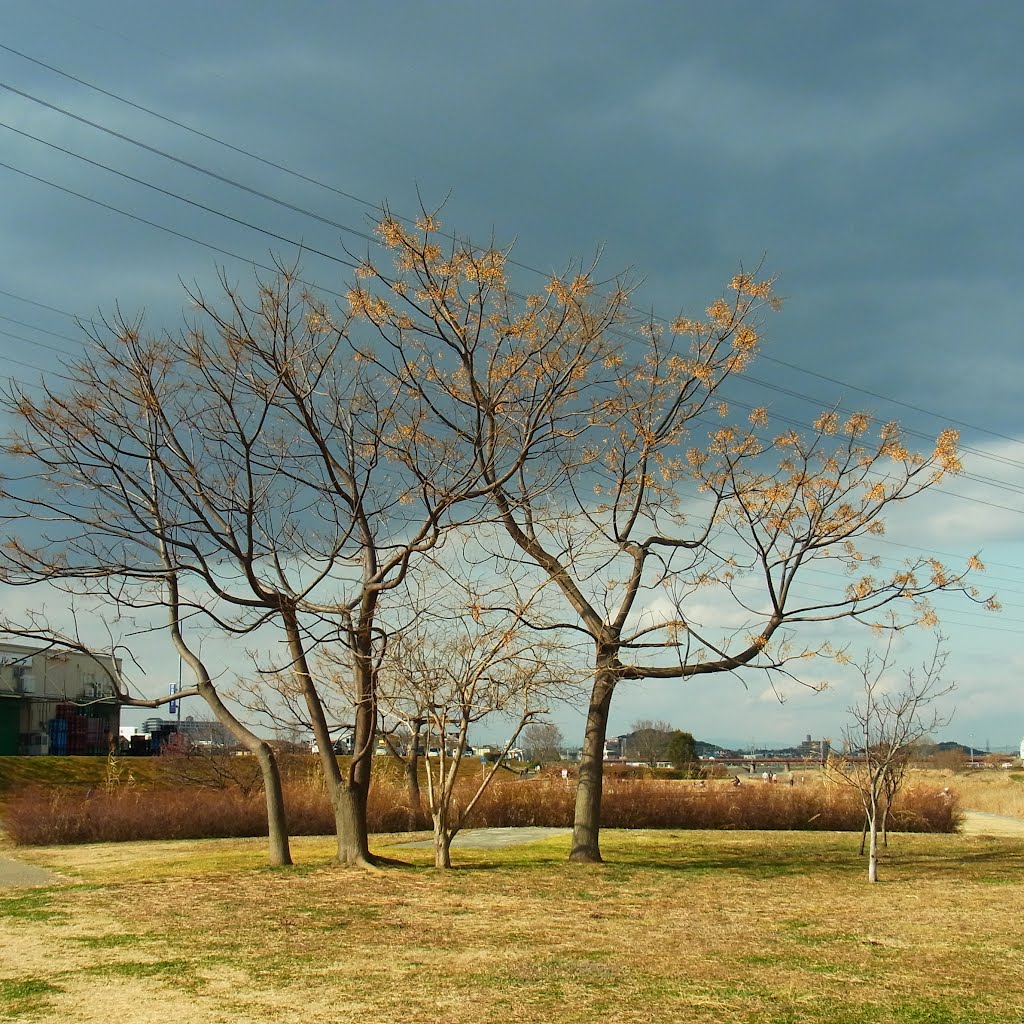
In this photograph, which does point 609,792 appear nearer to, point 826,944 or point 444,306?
point 444,306

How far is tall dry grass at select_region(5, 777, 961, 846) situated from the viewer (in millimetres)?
26047

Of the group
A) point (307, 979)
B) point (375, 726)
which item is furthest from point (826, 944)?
point (375, 726)

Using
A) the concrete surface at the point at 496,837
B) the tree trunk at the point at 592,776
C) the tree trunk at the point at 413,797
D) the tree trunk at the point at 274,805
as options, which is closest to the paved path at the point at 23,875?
the tree trunk at the point at 274,805

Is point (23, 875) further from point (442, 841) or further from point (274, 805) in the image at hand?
point (442, 841)

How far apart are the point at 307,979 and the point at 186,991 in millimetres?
953

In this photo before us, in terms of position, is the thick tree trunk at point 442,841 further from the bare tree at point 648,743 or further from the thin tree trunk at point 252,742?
the bare tree at point 648,743

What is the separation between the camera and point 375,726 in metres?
17.1

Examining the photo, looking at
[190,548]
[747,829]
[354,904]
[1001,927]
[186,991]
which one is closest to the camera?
[186,991]

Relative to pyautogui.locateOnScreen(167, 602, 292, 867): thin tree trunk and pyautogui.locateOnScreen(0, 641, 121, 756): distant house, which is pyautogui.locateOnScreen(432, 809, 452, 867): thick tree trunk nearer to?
pyautogui.locateOnScreen(167, 602, 292, 867): thin tree trunk

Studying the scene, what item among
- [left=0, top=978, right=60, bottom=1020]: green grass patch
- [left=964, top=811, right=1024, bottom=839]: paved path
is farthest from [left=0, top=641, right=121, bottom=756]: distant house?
[left=0, top=978, right=60, bottom=1020]: green grass patch

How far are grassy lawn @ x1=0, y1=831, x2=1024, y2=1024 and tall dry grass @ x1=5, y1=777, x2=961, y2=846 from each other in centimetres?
797

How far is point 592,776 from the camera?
18.3 meters

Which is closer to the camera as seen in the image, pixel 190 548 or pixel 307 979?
pixel 307 979

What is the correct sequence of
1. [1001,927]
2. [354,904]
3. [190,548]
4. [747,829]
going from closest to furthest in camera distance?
[1001,927]
[354,904]
[190,548]
[747,829]
